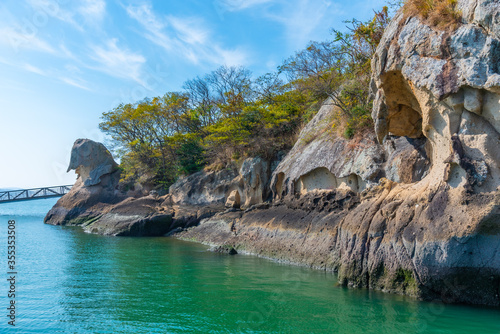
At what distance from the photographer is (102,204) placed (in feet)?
103

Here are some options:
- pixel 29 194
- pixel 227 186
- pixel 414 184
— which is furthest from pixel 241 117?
pixel 29 194

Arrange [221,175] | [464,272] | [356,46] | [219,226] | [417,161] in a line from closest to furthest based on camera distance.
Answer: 1. [464,272]
2. [417,161]
3. [356,46]
4. [219,226]
5. [221,175]

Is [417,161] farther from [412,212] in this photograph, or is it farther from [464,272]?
[464,272]

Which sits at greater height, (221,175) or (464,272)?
(221,175)

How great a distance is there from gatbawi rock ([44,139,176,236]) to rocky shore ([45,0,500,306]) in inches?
299

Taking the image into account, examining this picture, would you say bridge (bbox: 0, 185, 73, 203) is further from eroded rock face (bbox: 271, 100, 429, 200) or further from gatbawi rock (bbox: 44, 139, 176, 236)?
eroded rock face (bbox: 271, 100, 429, 200)

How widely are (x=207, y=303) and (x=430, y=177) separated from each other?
5990 mm

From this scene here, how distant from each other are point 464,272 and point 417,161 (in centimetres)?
420

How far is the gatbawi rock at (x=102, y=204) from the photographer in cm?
2231

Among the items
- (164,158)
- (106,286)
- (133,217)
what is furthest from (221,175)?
(106,286)

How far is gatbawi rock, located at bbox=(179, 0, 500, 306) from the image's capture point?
7758 mm

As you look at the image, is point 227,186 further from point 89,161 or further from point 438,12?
point 438,12

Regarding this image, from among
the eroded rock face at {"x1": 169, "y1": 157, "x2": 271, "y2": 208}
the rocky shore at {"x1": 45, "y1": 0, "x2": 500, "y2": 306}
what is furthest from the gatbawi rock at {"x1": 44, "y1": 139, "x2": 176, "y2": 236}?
the rocky shore at {"x1": 45, "y1": 0, "x2": 500, "y2": 306}

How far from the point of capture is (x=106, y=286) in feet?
33.7
